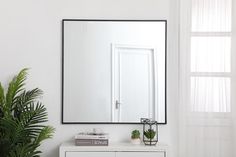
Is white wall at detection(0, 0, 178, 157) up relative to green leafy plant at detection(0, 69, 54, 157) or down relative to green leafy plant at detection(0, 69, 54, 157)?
up

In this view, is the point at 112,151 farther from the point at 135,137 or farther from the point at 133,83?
the point at 133,83

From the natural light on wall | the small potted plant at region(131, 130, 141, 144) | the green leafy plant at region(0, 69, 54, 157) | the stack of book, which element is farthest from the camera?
the natural light on wall

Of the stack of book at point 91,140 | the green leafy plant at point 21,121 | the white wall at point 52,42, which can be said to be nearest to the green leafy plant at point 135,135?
the white wall at point 52,42

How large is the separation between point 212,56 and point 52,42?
4.93 ft

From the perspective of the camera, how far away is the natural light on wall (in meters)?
3.30

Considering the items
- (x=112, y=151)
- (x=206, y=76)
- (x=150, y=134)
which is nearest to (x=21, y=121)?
(x=112, y=151)

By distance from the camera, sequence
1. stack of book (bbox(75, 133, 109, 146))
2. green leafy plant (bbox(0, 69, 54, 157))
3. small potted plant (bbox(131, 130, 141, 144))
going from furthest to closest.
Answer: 1. small potted plant (bbox(131, 130, 141, 144))
2. stack of book (bbox(75, 133, 109, 146))
3. green leafy plant (bbox(0, 69, 54, 157))

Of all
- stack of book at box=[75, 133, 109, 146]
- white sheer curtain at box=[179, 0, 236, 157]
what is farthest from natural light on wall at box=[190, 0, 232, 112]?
stack of book at box=[75, 133, 109, 146]

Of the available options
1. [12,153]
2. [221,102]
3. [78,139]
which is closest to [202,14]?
[221,102]

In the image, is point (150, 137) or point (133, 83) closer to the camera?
point (150, 137)

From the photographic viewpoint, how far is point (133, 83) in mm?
3318

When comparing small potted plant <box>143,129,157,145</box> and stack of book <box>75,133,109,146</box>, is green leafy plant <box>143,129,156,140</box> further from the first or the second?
stack of book <box>75,133,109,146</box>

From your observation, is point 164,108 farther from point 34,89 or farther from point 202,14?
point 34,89

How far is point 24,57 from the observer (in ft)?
10.9
